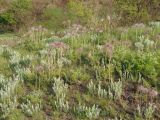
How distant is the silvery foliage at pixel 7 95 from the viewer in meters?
9.53

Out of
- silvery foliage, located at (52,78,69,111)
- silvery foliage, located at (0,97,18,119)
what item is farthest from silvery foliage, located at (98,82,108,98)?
silvery foliage, located at (0,97,18,119)

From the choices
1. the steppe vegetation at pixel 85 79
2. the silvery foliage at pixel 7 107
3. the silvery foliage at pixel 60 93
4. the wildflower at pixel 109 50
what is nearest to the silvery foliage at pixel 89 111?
the steppe vegetation at pixel 85 79

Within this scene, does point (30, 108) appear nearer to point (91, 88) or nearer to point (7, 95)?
point (7, 95)

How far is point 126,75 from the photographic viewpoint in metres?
10.5

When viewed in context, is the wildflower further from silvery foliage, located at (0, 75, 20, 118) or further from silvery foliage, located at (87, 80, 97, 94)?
silvery foliage, located at (0, 75, 20, 118)

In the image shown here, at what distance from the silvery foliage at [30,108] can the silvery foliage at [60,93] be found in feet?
1.33

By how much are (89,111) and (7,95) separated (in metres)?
2.01

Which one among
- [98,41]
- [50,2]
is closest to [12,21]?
[50,2]

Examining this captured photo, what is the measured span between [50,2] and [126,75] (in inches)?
1128

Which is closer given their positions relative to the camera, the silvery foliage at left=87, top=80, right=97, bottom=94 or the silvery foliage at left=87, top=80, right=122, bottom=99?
the silvery foliage at left=87, top=80, right=122, bottom=99

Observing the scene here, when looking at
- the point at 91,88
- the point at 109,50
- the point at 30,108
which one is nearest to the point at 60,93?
the point at 91,88

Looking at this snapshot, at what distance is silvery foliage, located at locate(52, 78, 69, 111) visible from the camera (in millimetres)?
9516

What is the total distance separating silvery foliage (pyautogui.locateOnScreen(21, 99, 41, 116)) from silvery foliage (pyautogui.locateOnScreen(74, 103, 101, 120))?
802 millimetres

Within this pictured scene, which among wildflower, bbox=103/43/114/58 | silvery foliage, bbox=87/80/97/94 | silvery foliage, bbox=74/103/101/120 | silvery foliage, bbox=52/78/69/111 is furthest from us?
wildflower, bbox=103/43/114/58
